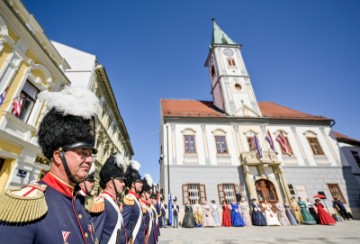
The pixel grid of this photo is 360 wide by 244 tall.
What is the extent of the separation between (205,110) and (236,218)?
10.7 m

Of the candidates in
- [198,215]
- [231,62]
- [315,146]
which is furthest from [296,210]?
[231,62]

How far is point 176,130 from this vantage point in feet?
53.3

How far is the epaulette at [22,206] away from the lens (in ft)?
2.95

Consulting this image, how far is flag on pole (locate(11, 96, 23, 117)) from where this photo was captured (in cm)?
662

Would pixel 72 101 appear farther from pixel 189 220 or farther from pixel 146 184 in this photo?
pixel 189 220

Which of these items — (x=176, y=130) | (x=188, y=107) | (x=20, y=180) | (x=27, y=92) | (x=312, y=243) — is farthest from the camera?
(x=188, y=107)

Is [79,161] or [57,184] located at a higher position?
[79,161]

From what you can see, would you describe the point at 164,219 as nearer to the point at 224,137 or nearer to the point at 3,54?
the point at 224,137

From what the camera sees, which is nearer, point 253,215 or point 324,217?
point 324,217

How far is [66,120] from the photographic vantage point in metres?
1.64

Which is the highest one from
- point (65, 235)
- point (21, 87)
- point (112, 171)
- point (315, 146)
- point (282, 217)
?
point (21, 87)

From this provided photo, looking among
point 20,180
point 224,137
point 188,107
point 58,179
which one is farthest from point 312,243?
point 188,107

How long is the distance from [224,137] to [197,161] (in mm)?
3559

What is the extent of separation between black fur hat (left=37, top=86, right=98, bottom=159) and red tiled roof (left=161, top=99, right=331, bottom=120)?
14.9 meters
